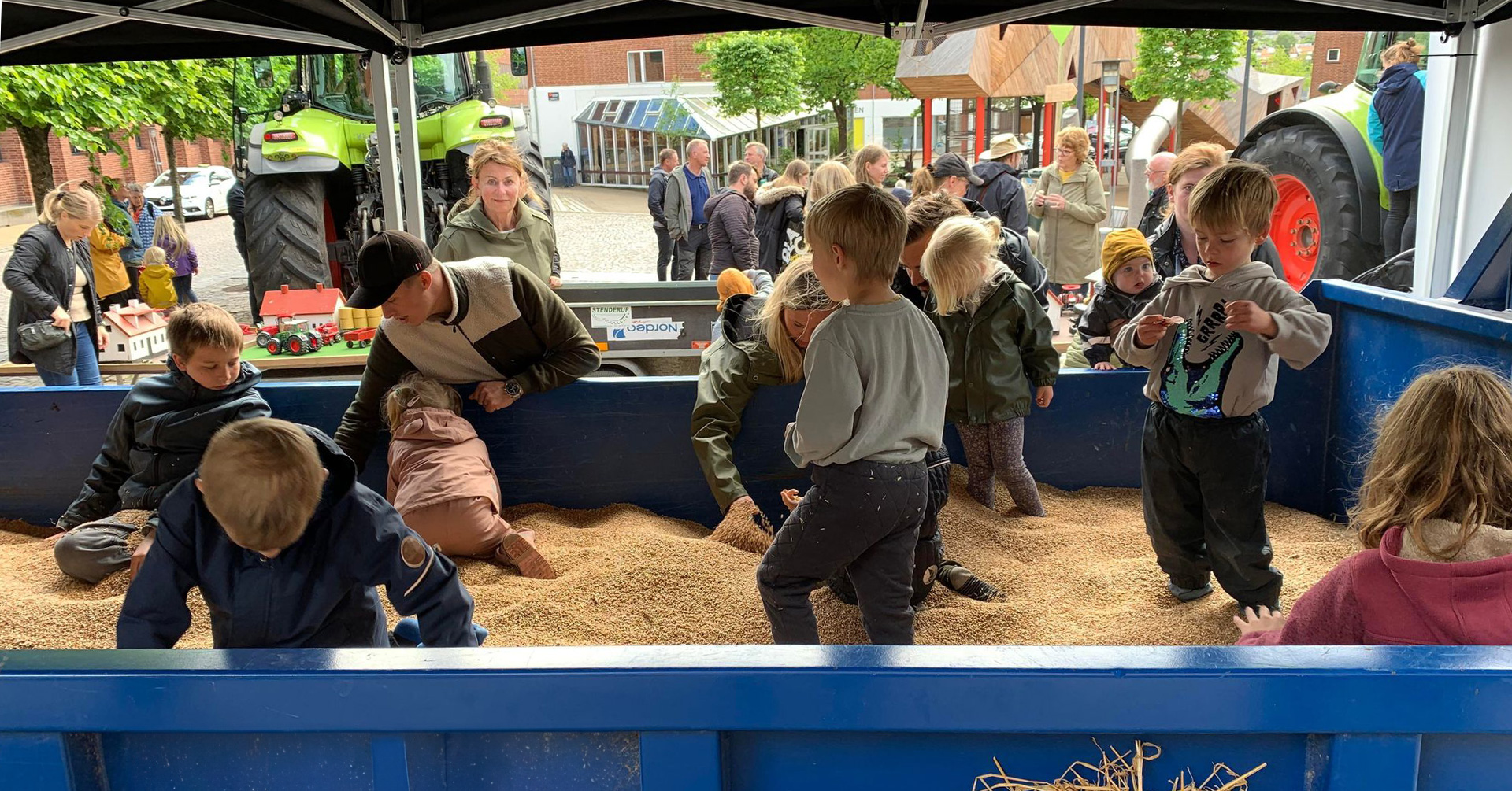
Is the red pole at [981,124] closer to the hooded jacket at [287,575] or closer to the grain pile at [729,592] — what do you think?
the grain pile at [729,592]

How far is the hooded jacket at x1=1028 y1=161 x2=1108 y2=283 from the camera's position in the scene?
7.77 metres

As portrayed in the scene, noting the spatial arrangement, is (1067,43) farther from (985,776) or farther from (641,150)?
(985,776)

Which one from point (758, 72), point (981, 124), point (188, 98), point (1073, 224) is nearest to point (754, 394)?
point (1073, 224)

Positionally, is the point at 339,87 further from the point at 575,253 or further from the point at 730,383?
the point at 575,253

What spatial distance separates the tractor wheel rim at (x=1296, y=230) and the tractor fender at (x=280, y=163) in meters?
6.41

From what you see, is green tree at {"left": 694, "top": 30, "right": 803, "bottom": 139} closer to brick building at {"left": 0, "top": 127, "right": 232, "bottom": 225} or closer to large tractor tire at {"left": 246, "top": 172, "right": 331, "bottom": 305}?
brick building at {"left": 0, "top": 127, "right": 232, "bottom": 225}

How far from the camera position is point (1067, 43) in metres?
19.7

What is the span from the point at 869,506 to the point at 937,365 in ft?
1.13

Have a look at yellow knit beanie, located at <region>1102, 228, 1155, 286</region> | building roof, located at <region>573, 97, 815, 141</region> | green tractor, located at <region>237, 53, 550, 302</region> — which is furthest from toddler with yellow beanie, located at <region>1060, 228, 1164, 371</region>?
building roof, located at <region>573, 97, 815, 141</region>

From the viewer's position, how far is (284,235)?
7.75 meters

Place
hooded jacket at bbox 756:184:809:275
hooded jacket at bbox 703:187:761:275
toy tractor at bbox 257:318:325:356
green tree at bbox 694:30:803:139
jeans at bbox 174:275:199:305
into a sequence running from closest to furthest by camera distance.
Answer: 1. toy tractor at bbox 257:318:325:356
2. hooded jacket at bbox 756:184:809:275
3. hooded jacket at bbox 703:187:761:275
4. jeans at bbox 174:275:199:305
5. green tree at bbox 694:30:803:139

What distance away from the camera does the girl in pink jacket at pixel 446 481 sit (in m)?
3.20

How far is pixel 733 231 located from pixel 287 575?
6627mm

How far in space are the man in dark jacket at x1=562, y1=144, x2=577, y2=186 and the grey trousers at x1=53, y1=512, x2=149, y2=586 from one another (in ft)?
93.5
